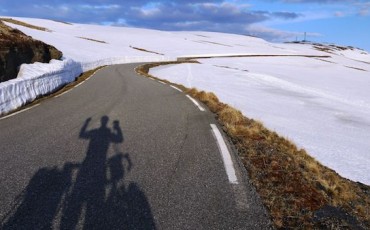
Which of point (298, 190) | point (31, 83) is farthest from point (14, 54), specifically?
point (298, 190)

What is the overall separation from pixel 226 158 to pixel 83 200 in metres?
2.76

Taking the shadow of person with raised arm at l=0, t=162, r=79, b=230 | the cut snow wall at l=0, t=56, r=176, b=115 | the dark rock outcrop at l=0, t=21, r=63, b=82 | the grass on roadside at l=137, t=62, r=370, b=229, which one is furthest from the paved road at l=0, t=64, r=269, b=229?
the dark rock outcrop at l=0, t=21, r=63, b=82

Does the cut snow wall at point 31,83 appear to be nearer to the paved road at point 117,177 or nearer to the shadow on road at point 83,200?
the paved road at point 117,177

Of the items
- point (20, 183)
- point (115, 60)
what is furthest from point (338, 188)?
point (115, 60)

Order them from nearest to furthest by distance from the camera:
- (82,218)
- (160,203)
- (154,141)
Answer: (82,218), (160,203), (154,141)

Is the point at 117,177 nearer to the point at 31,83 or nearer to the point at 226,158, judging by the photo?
the point at 226,158

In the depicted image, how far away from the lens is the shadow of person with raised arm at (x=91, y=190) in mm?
4215

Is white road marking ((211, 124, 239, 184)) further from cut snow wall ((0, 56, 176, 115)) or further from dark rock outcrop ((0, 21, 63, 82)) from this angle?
dark rock outcrop ((0, 21, 63, 82))

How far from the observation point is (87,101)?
1340cm

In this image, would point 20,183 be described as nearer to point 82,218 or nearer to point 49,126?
point 82,218

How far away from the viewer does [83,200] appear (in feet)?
15.4

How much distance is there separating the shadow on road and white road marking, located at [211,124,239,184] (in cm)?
142

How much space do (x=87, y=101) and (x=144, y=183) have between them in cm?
866

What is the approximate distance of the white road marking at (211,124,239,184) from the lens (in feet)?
18.6
